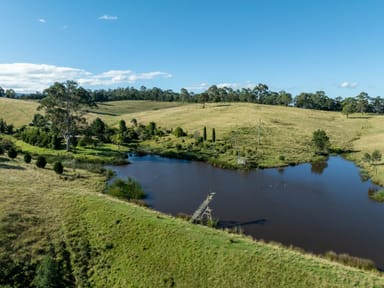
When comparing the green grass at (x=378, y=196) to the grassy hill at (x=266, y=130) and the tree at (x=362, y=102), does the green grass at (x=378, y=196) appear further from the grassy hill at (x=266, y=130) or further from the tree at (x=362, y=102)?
the tree at (x=362, y=102)

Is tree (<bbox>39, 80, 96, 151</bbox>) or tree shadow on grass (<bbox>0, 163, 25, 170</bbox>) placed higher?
tree (<bbox>39, 80, 96, 151</bbox>)

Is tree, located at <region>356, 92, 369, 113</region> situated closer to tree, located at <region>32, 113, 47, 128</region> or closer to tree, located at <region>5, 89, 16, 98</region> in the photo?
tree, located at <region>32, 113, 47, 128</region>

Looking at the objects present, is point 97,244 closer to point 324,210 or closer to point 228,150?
point 324,210

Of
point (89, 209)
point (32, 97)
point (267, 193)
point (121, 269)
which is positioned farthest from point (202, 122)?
point (32, 97)

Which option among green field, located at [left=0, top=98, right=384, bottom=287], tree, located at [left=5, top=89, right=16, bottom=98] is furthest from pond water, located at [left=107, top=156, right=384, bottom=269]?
tree, located at [left=5, top=89, right=16, bottom=98]

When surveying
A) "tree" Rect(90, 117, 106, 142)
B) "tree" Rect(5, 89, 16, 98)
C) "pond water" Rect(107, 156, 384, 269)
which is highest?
"tree" Rect(5, 89, 16, 98)

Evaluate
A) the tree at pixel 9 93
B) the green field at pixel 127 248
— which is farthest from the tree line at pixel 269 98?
the green field at pixel 127 248
